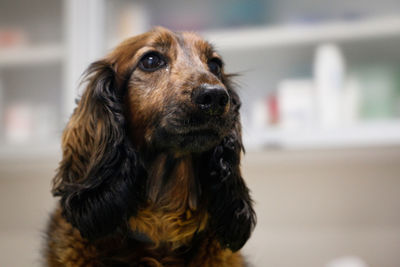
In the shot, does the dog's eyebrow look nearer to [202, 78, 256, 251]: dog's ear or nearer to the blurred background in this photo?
[202, 78, 256, 251]: dog's ear

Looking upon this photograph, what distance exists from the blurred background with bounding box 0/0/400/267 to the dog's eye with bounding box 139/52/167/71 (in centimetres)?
103

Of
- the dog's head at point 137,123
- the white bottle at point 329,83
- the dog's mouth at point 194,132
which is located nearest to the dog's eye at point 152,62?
the dog's head at point 137,123

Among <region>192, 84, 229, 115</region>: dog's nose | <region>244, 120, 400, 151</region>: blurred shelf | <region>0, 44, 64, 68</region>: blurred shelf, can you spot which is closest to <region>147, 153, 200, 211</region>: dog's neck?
<region>192, 84, 229, 115</region>: dog's nose

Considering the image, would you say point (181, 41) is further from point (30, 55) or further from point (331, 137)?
point (30, 55)

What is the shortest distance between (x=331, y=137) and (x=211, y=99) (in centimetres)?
125

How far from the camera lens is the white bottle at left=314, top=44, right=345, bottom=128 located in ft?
6.24

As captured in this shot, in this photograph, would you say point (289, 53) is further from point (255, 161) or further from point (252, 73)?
point (255, 161)

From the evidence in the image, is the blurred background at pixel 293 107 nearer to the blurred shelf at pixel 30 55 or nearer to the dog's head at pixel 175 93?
the blurred shelf at pixel 30 55

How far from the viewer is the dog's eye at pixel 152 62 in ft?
2.73

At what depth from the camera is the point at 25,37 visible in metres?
2.31

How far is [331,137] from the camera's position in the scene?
1807 mm

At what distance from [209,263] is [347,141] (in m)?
1.19

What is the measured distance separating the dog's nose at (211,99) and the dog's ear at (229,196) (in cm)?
11

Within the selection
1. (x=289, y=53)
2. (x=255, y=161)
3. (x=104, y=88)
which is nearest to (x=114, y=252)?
(x=104, y=88)
